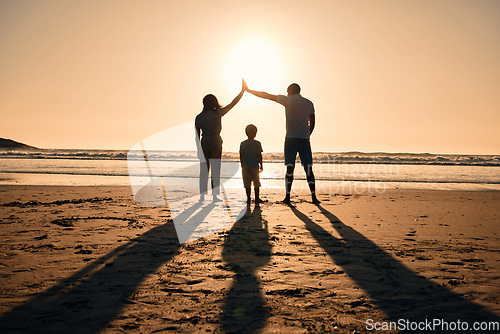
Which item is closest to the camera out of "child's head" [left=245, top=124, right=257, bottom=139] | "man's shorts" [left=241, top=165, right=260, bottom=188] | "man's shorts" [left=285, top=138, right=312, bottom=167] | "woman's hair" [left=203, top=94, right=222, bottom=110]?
"man's shorts" [left=285, top=138, right=312, bottom=167]

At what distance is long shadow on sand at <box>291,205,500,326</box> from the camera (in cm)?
234

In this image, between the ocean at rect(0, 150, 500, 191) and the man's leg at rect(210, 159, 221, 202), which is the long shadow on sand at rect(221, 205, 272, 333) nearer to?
the man's leg at rect(210, 159, 221, 202)

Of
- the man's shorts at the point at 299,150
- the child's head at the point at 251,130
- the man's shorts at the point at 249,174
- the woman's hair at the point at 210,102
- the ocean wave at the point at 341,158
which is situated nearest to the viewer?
the man's shorts at the point at 299,150

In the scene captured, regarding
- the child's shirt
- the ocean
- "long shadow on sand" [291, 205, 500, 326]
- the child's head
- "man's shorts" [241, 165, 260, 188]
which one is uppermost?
the child's head

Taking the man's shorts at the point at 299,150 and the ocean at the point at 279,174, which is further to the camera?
the ocean at the point at 279,174

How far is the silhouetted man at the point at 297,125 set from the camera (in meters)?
7.52

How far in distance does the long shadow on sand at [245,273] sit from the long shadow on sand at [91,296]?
0.69 metres

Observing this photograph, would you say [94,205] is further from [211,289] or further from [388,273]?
[388,273]

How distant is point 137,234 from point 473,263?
12.4ft

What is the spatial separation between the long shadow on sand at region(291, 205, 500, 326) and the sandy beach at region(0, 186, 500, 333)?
1 cm

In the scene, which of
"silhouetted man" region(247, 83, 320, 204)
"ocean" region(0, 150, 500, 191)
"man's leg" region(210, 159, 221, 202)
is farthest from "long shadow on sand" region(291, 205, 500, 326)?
"ocean" region(0, 150, 500, 191)

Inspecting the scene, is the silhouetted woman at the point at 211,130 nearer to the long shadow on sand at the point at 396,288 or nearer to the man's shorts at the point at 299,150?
the man's shorts at the point at 299,150

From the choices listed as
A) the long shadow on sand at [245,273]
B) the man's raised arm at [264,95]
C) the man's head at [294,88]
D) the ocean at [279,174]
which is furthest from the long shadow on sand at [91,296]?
the ocean at [279,174]

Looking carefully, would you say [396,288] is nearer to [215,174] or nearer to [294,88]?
[294,88]
